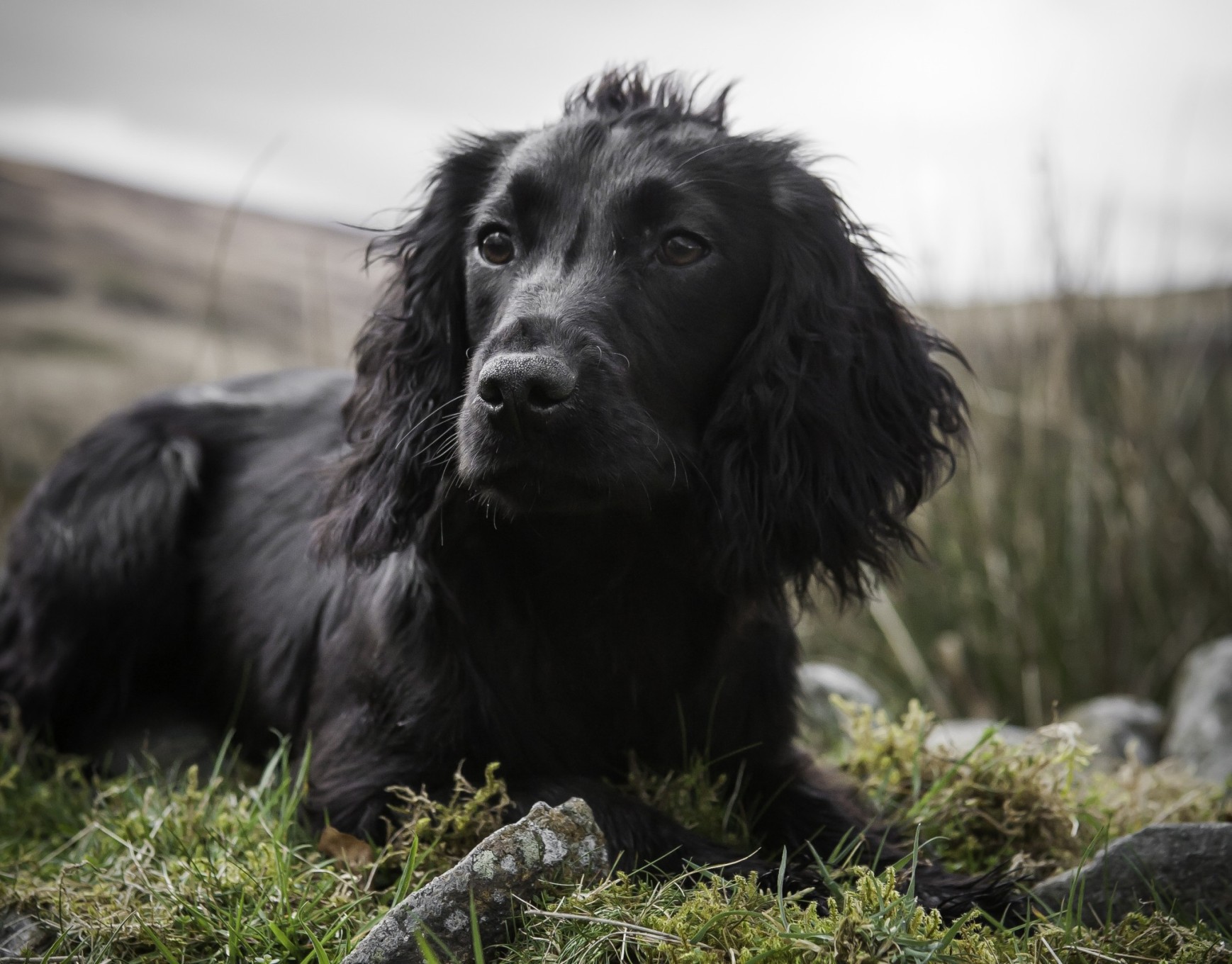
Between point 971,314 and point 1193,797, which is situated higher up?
point 971,314

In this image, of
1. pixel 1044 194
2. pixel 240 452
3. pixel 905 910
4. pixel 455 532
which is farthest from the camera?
pixel 1044 194

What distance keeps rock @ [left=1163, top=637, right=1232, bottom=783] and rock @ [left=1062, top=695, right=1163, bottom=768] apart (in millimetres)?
71

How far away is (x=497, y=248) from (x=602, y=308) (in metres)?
0.43

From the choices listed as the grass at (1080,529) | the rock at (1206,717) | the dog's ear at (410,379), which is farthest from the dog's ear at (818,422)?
the grass at (1080,529)

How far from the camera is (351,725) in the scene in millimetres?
2518

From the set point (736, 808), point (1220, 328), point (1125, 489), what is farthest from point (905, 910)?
point (1220, 328)

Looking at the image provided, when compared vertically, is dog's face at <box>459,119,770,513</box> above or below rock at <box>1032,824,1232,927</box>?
above

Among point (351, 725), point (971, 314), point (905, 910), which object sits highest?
point (971, 314)

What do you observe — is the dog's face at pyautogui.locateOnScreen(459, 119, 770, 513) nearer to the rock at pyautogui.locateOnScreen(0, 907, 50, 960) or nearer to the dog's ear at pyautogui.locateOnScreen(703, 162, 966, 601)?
the dog's ear at pyautogui.locateOnScreen(703, 162, 966, 601)

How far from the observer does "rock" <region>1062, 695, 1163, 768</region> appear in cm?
406

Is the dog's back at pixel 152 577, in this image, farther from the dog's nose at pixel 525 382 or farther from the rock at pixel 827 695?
the rock at pixel 827 695

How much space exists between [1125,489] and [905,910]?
12.2ft

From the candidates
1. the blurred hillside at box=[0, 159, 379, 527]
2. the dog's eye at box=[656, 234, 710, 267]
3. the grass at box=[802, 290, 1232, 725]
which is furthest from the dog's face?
the blurred hillside at box=[0, 159, 379, 527]

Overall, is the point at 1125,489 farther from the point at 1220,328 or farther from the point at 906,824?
the point at 906,824
